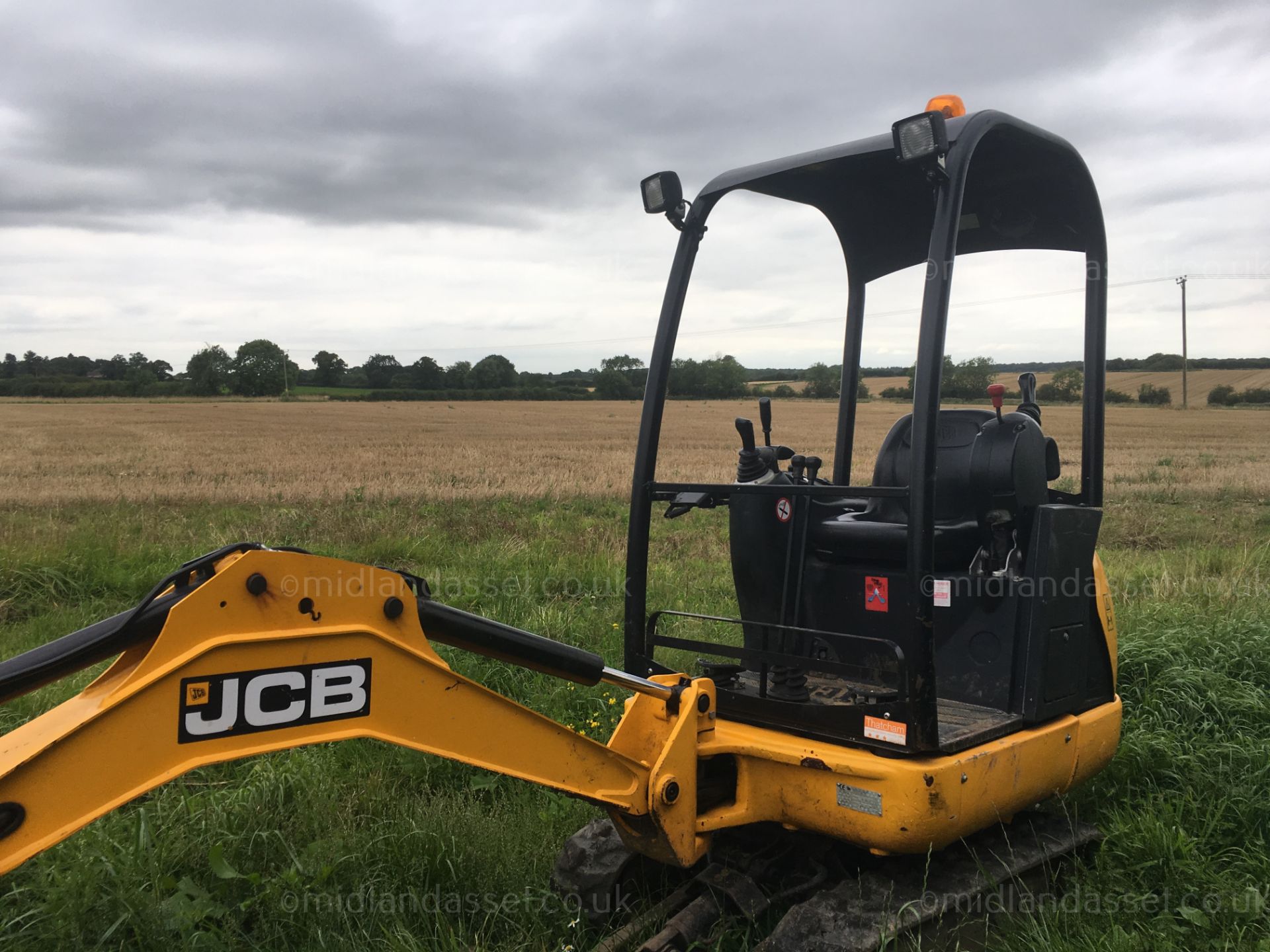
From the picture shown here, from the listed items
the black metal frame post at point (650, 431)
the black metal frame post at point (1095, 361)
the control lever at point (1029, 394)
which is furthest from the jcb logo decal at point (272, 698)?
the black metal frame post at point (1095, 361)

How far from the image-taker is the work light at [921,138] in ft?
9.16

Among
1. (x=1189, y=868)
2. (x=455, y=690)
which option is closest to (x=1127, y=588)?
(x=1189, y=868)

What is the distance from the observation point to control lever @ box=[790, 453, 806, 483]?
150 inches

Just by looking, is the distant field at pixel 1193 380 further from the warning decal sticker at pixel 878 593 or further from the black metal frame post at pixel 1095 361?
the warning decal sticker at pixel 878 593

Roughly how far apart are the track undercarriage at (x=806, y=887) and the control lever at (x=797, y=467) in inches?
50.3

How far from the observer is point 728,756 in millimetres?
3195

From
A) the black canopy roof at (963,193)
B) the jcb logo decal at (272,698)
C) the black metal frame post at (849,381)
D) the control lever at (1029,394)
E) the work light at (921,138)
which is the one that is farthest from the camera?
the black metal frame post at (849,381)

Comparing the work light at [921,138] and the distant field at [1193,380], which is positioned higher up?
the distant field at [1193,380]

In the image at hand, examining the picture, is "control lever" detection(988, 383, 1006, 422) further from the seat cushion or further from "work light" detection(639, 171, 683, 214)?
"work light" detection(639, 171, 683, 214)

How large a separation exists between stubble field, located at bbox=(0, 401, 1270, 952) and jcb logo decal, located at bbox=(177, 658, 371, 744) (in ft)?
0.61

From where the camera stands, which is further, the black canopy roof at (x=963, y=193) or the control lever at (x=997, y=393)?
the control lever at (x=997, y=393)

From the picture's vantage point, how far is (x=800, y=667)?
10.7 ft

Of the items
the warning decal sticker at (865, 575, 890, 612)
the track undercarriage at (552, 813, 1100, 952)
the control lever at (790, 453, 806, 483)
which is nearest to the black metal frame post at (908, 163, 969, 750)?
the track undercarriage at (552, 813, 1100, 952)

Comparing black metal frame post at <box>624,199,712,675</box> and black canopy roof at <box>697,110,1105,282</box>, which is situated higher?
black canopy roof at <box>697,110,1105,282</box>
